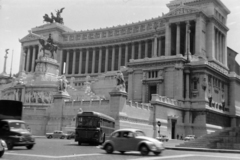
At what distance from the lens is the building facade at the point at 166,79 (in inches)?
2371

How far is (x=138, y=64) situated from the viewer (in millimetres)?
75312

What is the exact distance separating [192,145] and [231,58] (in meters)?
82.9

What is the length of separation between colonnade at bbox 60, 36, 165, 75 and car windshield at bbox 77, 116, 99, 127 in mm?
69716

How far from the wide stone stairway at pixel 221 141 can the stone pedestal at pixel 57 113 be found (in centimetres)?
2810

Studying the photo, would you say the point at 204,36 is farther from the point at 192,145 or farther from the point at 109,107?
the point at 192,145

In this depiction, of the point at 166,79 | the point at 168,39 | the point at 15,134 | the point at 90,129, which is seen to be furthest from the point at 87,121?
the point at 168,39

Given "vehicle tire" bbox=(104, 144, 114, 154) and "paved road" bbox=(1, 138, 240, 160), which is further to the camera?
"vehicle tire" bbox=(104, 144, 114, 154)

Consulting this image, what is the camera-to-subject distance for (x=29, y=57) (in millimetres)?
128375

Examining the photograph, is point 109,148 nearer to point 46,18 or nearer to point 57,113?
point 57,113

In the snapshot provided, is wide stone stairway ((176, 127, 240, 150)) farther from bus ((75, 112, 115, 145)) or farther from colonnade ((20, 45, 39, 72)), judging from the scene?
colonnade ((20, 45, 39, 72))

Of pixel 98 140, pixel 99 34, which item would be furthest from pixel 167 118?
pixel 99 34

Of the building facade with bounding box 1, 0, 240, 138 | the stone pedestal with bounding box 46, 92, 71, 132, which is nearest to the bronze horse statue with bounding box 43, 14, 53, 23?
the building facade with bounding box 1, 0, 240, 138

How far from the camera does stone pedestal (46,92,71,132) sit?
57.6 metres

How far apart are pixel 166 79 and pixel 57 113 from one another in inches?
978
